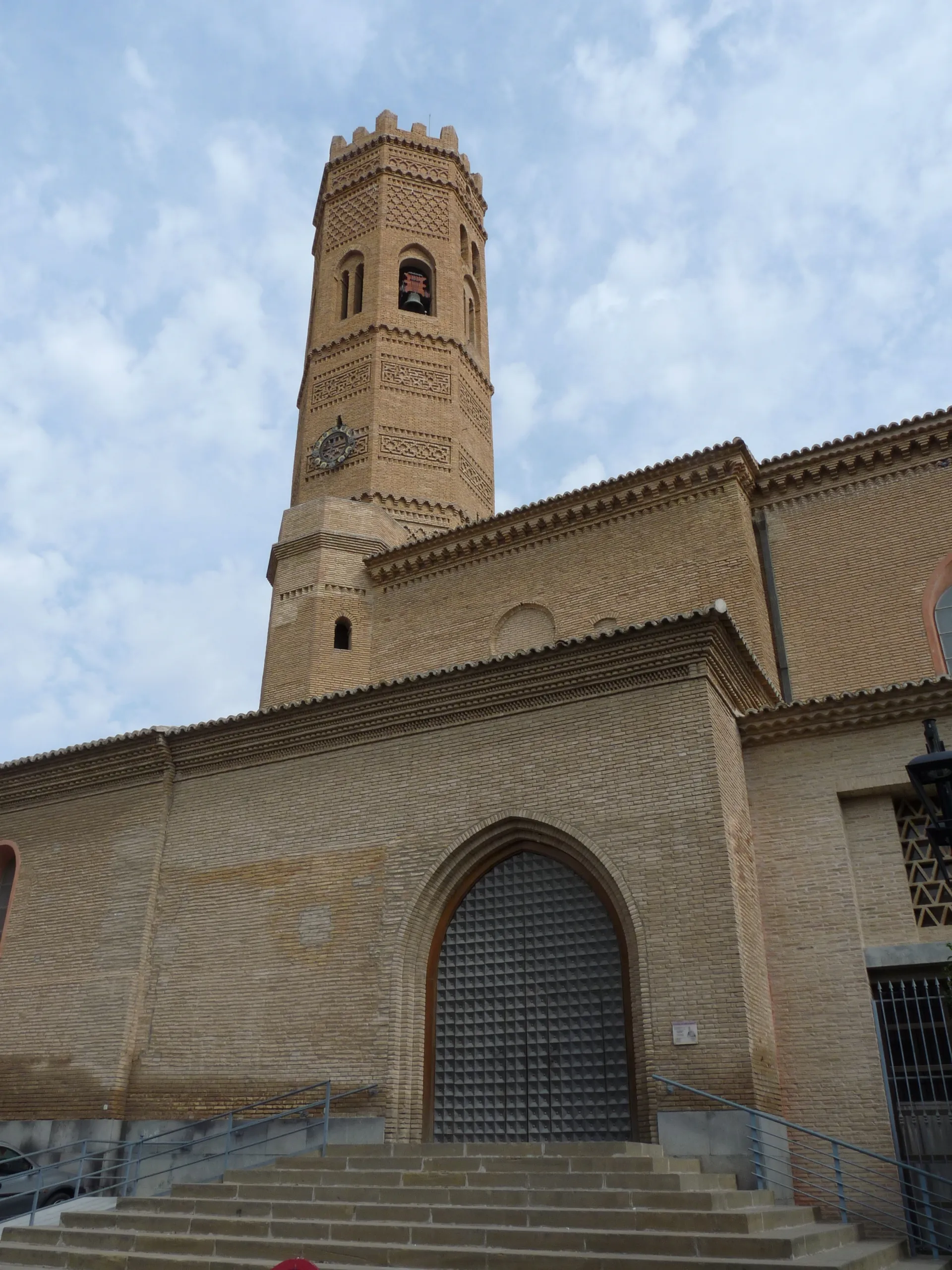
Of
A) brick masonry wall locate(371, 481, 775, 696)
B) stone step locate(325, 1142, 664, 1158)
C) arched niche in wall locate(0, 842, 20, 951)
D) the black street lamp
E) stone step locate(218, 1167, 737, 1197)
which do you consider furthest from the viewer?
brick masonry wall locate(371, 481, 775, 696)

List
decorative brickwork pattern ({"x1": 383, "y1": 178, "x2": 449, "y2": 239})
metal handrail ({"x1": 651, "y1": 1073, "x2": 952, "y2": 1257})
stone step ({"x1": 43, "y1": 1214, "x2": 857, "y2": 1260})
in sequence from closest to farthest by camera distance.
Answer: stone step ({"x1": 43, "y1": 1214, "x2": 857, "y2": 1260})
metal handrail ({"x1": 651, "y1": 1073, "x2": 952, "y2": 1257})
decorative brickwork pattern ({"x1": 383, "y1": 178, "x2": 449, "y2": 239})

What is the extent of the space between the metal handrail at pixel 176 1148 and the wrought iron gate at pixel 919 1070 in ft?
14.3

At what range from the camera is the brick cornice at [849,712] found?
374 inches

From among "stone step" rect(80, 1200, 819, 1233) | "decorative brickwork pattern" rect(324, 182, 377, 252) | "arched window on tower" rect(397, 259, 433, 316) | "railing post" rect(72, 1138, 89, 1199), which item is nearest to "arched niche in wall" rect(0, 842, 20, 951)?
"railing post" rect(72, 1138, 89, 1199)

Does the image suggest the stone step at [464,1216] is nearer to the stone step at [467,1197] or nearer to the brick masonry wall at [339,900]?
the stone step at [467,1197]

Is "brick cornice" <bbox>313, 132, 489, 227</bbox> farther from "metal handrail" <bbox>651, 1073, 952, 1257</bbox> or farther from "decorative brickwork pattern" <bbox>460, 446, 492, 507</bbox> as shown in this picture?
"metal handrail" <bbox>651, 1073, 952, 1257</bbox>

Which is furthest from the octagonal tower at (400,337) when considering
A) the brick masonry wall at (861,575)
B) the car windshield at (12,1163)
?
the car windshield at (12,1163)

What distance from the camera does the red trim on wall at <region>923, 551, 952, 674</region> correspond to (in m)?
12.3

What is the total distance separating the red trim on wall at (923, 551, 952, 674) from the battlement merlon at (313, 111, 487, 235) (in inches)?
537

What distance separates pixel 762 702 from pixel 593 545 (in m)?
4.38

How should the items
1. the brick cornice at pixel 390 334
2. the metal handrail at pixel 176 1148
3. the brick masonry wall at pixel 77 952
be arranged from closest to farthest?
the metal handrail at pixel 176 1148
the brick masonry wall at pixel 77 952
the brick cornice at pixel 390 334

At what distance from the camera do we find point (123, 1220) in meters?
7.97

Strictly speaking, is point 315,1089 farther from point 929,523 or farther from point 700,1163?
point 929,523

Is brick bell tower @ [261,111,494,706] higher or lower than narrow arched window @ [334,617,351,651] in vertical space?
higher
